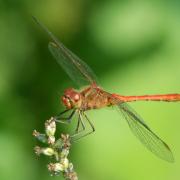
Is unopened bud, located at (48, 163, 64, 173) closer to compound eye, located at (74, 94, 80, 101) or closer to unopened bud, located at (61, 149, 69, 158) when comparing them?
unopened bud, located at (61, 149, 69, 158)

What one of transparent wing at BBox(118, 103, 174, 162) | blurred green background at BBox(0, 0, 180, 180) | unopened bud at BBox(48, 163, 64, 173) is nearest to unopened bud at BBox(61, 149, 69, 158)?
unopened bud at BBox(48, 163, 64, 173)

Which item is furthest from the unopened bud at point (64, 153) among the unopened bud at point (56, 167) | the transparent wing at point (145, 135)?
the transparent wing at point (145, 135)

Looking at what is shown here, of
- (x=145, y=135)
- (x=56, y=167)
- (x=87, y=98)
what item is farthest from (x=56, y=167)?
(x=87, y=98)

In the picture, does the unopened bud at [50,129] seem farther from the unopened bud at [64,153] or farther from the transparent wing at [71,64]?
the transparent wing at [71,64]

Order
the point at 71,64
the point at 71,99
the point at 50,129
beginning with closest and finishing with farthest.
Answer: the point at 50,129 → the point at 71,99 → the point at 71,64

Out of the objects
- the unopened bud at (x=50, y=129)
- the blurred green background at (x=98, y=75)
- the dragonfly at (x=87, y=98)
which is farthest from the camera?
the blurred green background at (x=98, y=75)

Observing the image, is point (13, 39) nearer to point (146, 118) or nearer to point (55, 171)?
point (146, 118)

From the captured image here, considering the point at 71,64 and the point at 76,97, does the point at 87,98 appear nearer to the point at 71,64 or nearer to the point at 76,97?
the point at 76,97
